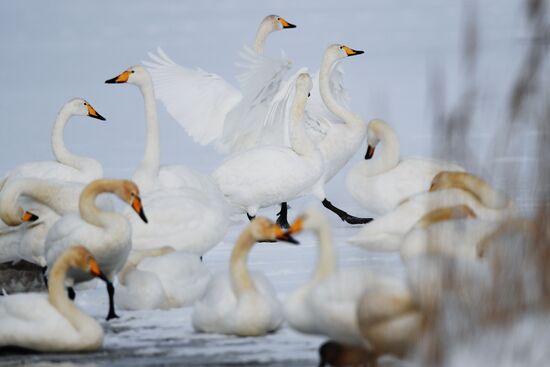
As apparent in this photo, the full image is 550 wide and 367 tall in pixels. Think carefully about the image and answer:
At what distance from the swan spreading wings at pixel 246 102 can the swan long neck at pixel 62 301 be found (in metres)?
4.94

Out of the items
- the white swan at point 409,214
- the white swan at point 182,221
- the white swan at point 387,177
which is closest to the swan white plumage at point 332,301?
the white swan at point 409,214

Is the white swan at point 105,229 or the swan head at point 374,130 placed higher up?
the swan head at point 374,130

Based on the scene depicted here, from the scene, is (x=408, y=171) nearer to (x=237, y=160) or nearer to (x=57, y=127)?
(x=237, y=160)

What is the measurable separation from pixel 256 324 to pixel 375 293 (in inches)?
54.9

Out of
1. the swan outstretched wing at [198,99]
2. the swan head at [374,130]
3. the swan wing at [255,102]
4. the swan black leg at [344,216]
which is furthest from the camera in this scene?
the swan outstretched wing at [198,99]

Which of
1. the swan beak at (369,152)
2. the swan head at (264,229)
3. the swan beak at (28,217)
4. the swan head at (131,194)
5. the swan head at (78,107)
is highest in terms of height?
the swan head at (78,107)

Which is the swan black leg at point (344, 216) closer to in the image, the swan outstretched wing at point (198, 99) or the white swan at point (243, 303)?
the swan outstretched wing at point (198, 99)

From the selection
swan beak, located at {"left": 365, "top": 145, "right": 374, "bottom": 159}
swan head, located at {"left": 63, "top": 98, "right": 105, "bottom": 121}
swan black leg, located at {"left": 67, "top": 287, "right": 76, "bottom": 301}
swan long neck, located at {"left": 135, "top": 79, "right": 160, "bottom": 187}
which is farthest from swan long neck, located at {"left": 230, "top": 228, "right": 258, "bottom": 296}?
swan head, located at {"left": 63, "top": 98, "right": 105, "bottom": 121}

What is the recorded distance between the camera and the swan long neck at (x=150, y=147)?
8.92 metres

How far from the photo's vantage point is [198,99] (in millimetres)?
11672

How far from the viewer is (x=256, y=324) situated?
5.52 meters

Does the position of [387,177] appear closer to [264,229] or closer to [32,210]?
[32,210]

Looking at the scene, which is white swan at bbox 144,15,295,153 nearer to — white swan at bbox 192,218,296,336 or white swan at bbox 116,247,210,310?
white swan at bbox 116,247,210,310

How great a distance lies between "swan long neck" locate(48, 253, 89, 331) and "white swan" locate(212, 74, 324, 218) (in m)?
3.84
